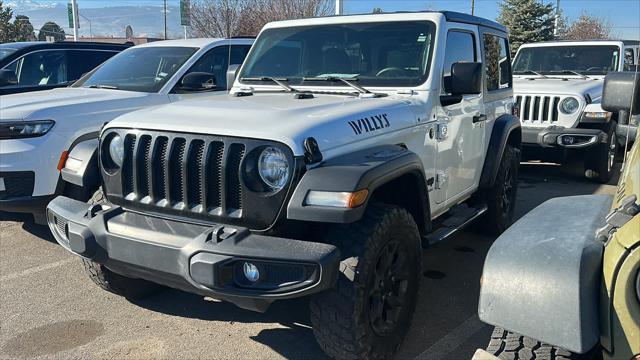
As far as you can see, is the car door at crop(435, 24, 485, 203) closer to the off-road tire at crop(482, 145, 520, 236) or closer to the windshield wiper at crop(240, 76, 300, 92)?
the off-road tire at crop(482, 145, 520, 236)

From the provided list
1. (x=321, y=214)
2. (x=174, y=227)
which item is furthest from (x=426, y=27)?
(x=174, y=227)

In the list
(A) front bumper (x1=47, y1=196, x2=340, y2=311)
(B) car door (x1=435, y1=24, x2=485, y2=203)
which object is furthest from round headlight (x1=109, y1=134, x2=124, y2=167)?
(B) car door (x1=435, y1=24, x2=485, y2=203)

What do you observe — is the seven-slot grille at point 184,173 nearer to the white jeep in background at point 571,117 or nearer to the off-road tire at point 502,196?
the off-road tire at point 502,196

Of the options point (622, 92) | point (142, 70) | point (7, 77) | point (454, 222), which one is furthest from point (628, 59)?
point (7, 77)

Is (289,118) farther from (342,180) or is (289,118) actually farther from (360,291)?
(360,291)

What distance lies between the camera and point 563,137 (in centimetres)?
759

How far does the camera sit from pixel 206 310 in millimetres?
3967

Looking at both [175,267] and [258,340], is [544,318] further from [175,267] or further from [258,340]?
[258,340]

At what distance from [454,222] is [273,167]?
2.04 m

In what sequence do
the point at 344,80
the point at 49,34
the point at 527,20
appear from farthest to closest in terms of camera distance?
the point at 49,34
the point at 527,20
the point at 344,80

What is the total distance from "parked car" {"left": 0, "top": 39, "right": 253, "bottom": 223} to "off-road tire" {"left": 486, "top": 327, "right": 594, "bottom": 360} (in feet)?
8.46

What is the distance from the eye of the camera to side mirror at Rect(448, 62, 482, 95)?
375cm

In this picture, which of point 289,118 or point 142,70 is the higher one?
point 142,70

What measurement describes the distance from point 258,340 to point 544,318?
2119mm
